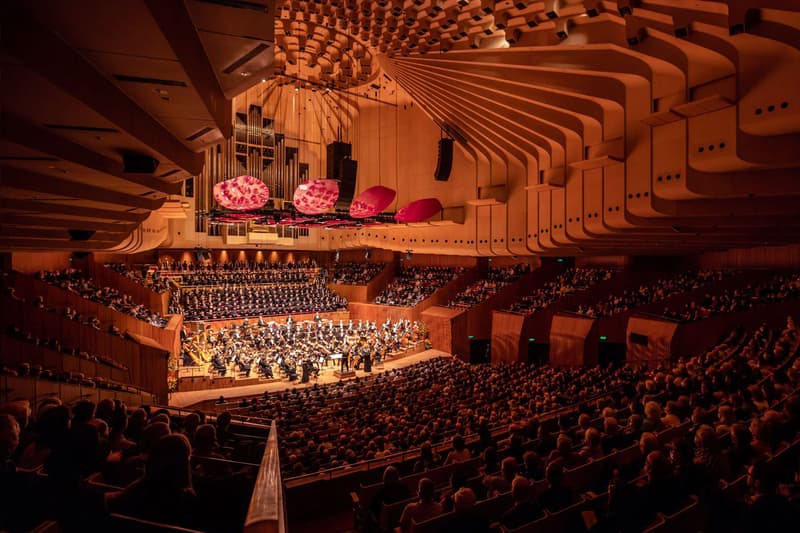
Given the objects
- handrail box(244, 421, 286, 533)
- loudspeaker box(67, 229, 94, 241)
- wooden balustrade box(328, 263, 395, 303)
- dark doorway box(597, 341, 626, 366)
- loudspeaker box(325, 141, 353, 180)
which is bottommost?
dark doorway box(597, 341, 626, 366)

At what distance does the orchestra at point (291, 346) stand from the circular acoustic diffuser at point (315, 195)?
5.23m

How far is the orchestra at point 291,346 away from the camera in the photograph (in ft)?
46.5

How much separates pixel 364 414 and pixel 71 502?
22.0 feet

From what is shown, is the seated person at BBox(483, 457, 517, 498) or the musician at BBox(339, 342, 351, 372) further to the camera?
the musician at BBox(339, 342, 351, 372)

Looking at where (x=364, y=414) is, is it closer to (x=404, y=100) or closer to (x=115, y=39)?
(x=115, y=39)

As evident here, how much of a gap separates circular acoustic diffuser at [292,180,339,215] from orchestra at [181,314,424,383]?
523 cm

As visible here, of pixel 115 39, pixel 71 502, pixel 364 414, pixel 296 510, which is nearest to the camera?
pixel 71 502

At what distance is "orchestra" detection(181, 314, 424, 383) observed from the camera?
46.5 ft

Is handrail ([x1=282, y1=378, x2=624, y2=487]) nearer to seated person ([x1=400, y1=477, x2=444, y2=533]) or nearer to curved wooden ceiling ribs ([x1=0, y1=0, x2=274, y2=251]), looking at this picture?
seated person ([x1=400, y1=477, x2=444, y2=533])

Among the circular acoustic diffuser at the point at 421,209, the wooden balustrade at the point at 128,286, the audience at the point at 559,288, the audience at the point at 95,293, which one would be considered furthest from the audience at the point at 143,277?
the audience at the point at 559,288

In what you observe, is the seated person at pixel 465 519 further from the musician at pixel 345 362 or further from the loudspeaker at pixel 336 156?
the loudspeaker at pixel 336 156

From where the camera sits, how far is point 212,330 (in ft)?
59.6

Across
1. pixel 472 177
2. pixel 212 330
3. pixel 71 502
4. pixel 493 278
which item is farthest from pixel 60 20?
→ pixel 493 278

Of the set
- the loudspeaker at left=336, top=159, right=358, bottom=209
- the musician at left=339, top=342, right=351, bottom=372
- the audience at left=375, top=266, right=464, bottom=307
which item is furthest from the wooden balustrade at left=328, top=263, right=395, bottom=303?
the loudspeaker at left=336, top=159, right=358, bottom=209
